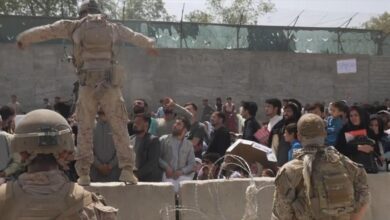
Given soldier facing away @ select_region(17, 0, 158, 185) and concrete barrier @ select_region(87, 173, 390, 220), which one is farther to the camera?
concrete barrier @ select_region(87, 173, 390, 220)

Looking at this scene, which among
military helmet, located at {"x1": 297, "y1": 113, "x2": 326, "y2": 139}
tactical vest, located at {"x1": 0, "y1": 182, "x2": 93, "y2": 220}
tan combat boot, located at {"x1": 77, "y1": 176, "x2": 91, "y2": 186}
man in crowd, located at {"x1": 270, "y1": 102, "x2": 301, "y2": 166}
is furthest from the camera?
man in crowd, located at {"x1": 270, "y1": 102, "x2": 301, "y2": 166}

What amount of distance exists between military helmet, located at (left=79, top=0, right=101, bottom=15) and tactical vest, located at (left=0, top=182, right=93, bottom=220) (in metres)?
4.06

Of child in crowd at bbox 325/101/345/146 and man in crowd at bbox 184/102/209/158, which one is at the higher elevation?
child in crowd at bbox 325/101/345/146

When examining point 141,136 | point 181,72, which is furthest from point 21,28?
point 141,136

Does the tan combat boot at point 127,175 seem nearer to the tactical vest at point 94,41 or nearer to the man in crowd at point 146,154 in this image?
the man in crowd at point 146,154

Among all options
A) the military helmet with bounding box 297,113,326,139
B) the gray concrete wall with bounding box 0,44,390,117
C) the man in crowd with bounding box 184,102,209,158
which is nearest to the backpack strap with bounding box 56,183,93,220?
the military helmet with bounding box 297,113,326,139

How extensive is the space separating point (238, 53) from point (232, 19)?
91.3ft

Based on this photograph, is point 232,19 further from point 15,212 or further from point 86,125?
point 15,212

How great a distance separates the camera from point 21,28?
2305 centimetres

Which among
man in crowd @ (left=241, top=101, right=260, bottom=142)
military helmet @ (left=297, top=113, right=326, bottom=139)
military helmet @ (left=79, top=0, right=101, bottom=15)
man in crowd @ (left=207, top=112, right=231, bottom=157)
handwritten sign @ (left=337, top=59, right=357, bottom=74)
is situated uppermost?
military helmet @ (left=79, top=0, right=101, bottom=15)

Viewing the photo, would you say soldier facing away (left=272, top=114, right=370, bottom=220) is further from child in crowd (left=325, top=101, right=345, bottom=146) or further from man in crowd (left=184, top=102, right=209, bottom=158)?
man in crowd (left=184, top=102, right=209, bottom=158)

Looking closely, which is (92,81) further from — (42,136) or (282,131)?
(42,136)

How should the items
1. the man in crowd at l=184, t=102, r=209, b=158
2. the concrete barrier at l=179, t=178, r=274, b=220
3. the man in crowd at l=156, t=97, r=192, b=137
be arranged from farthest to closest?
the man in crowd at l=156, t=97, r=192, b=137, the man in crowd at l=184, t=102, r=209, b=158, the concrete barrier at l=179, t=178, r=274, b=220

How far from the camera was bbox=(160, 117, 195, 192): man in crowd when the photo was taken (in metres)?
7.77
